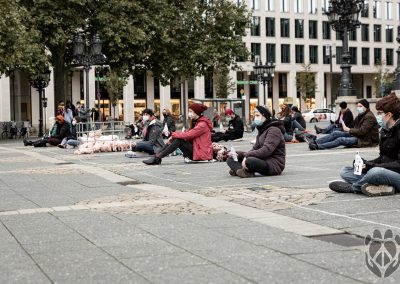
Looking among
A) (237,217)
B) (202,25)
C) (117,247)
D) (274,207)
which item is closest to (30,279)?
(117,247)

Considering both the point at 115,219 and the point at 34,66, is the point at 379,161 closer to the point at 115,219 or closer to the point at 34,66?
the point at 115,219

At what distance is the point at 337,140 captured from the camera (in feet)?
67.5

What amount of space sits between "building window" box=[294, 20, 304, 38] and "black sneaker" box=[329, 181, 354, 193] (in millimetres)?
84522

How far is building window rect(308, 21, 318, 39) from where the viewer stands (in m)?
94.1

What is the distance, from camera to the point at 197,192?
10.8 m

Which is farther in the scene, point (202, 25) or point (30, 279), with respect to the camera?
point (202, 25)

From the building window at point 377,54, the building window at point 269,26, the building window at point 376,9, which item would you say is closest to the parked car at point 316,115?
the building window at point 269,26

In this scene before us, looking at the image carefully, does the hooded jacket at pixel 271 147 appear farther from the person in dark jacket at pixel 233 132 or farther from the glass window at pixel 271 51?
the glass window at pixel 271 51

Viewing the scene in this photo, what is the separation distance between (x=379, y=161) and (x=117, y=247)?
480cm

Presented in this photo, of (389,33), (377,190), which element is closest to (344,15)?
(377,190)

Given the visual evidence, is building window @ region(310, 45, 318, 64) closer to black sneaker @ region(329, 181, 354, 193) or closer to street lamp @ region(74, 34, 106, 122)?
street lamp @ region(74, 34, 106, 122)

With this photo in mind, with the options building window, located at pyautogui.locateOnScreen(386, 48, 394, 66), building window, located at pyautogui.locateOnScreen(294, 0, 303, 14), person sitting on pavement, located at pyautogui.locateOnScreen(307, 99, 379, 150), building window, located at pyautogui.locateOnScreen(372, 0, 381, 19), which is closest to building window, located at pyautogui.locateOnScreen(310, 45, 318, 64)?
building window, located at pyautogui.locateOnScreen(294, 0, 303, 14)

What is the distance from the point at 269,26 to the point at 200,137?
76202 mm

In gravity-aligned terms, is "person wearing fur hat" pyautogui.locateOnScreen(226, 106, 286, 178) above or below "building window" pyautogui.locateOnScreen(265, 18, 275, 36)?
below
